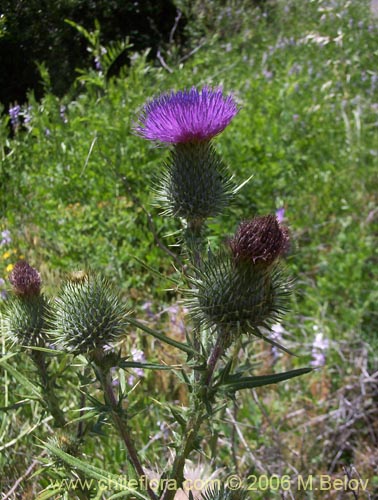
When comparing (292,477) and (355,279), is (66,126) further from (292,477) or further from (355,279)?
(292,477)

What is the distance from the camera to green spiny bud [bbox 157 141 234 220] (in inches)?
69.1

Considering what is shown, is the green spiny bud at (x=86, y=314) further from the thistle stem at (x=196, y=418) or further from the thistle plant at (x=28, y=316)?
the thistle stem at (x=196, y=418)

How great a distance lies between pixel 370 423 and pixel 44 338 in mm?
1883

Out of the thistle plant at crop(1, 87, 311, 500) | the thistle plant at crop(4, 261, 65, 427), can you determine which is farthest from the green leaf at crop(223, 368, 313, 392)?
the thistle plant at crop(4, 261, 65, 427)

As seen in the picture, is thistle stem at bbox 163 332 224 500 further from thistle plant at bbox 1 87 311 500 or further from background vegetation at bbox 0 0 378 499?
background vegetation at bbox 0 0 378 499

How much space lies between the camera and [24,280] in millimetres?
1688

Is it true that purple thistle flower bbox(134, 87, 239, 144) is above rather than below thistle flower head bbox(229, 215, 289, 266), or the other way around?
above

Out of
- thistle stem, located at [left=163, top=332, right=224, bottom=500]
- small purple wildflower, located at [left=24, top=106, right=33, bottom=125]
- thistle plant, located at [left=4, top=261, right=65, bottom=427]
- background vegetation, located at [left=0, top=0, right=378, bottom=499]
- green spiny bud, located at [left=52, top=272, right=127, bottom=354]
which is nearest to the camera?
thistle stem, located at [left=163, top=332, right=224, bottom=500]

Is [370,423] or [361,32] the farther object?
[361,32]

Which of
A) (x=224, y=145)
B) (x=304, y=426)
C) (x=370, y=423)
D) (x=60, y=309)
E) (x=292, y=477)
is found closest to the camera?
(x=60, y=309)

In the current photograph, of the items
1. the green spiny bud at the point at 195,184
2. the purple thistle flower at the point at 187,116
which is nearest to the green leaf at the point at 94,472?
the green spiny bud at the point at 195,184

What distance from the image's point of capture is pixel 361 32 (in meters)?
7.40

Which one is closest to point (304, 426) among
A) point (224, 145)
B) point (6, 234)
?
point (6, 234)

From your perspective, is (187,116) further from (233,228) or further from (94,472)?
(233,228)
